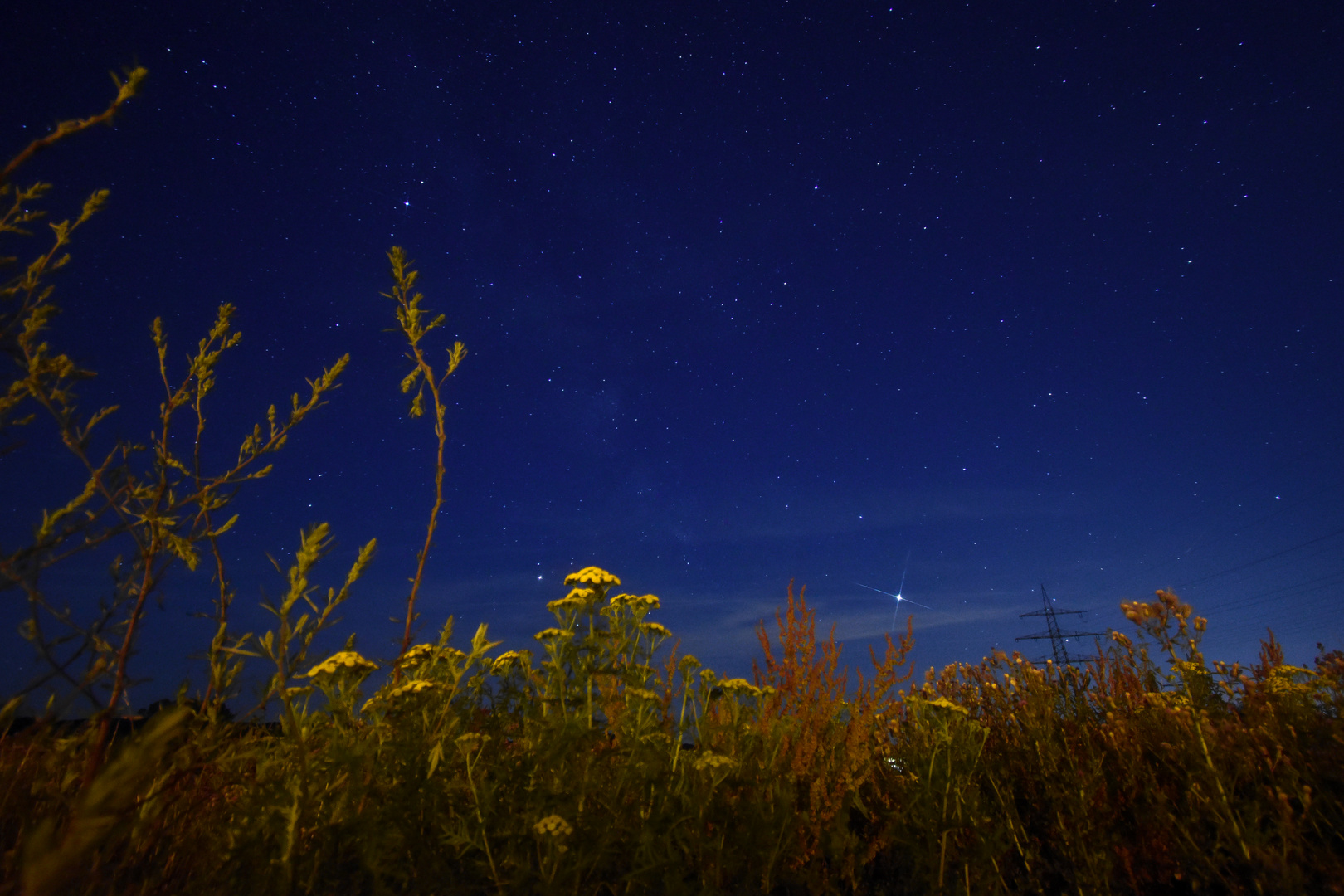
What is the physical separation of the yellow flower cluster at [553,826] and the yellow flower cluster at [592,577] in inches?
47.4

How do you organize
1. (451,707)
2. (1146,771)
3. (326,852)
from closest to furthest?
1. (326,852)
2. (451,707)
3. (1146,771)

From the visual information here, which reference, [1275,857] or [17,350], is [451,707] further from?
[1275,857]

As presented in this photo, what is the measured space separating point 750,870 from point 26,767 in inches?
117

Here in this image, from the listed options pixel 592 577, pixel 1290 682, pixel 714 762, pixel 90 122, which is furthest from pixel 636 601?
pixel 1290 682

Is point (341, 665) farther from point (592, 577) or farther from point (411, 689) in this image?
point (592, 577)

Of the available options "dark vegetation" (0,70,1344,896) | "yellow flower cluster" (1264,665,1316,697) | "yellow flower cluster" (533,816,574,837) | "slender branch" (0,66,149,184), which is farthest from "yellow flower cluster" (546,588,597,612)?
"yellow flower cluster" (1264,665,1316,697)

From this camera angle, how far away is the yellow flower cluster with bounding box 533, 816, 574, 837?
1841mm

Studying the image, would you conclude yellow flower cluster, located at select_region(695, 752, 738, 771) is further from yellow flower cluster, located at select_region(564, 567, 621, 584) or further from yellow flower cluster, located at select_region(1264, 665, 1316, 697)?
yellow flower cluster, located at select_region(1264, 665, 1316, 697)

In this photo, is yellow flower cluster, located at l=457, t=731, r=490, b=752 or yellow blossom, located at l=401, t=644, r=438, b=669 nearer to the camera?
yellow flower cluster, located at l=457, t=731, r=490, b=752

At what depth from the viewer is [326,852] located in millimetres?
1823

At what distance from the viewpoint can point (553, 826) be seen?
186cm

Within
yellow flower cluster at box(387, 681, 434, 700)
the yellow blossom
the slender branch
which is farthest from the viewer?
the yellow blossom

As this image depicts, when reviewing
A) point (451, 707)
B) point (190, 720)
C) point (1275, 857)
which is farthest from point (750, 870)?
point (190, 720)

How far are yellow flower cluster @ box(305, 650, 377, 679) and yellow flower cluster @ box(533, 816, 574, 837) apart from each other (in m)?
0.94
